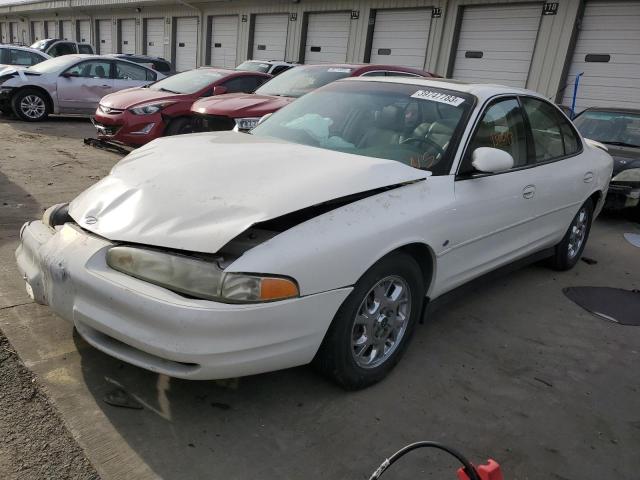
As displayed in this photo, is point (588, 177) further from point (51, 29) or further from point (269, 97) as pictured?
point (51, 29)

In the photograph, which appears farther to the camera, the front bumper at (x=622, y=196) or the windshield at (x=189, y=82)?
the windshield at (x=189, y=82)

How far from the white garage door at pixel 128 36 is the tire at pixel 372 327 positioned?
97.8 ft

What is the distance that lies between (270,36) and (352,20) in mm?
4521

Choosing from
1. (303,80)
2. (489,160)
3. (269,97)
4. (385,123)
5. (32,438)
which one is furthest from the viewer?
(303,80)

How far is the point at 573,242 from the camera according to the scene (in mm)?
4906

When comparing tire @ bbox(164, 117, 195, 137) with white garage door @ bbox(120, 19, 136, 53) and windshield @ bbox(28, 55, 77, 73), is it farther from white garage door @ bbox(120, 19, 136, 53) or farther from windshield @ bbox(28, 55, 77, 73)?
white garage door @ bbox(120, 19, 136, 53)

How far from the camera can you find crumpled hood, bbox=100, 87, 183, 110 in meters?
8.06

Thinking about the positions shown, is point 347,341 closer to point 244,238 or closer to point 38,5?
point 244,238

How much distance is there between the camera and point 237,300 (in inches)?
86.8

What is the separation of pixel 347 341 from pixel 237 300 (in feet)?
2.15

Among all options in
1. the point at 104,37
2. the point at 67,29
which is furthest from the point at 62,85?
the point at 67,29

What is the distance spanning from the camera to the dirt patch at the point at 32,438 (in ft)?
6.97

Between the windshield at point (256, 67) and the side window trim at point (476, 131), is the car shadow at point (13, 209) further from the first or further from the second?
the windshield at point (256, 67)

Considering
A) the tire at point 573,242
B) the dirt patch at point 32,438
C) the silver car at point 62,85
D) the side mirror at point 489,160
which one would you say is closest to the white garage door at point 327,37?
the silver car at point 62,85
